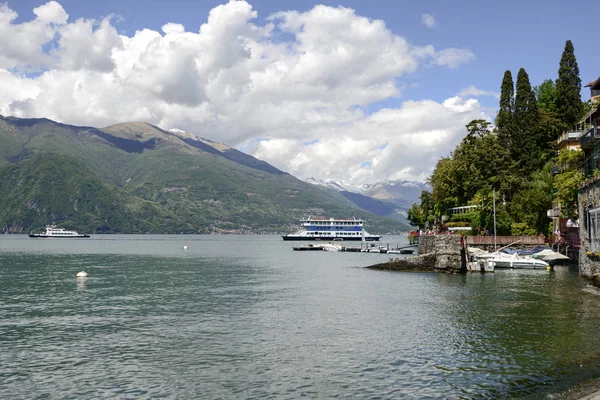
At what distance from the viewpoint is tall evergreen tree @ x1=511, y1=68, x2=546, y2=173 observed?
345 feet

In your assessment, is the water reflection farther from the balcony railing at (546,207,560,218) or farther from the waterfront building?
the balcony railing at (546,207,560,218)

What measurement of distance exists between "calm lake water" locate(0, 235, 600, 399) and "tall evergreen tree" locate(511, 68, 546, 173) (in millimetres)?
61202

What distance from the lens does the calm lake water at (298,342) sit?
19.8 metres

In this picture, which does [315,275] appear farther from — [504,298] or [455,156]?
[455,156]

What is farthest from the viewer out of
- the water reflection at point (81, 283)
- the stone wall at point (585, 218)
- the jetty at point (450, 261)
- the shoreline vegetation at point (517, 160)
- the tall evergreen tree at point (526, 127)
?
the tall evergreen tree at point (526, 127)

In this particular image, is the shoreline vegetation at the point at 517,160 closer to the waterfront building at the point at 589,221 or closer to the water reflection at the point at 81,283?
the waterfront building at the point at 589,221

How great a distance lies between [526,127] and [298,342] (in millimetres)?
93867

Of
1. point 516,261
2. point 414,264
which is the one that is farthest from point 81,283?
point 516,261

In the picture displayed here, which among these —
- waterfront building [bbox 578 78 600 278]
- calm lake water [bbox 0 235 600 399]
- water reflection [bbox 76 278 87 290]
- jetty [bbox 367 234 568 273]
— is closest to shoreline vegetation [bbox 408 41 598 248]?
jetty [bbox 367 234 568 273]

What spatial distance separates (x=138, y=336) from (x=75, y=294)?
75.3ft

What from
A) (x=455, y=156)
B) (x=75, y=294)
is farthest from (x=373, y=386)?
(x=455, y=156)

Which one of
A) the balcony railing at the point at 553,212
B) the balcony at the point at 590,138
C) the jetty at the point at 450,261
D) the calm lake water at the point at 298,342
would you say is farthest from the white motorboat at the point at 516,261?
the calm lake water at the point at 298,342

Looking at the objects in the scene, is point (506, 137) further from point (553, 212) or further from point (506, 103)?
point (553, 212)

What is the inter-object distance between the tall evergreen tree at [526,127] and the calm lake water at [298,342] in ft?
201
